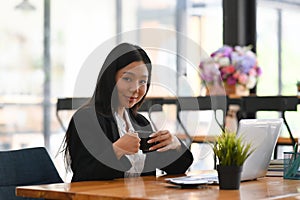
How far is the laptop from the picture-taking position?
8.29 feet

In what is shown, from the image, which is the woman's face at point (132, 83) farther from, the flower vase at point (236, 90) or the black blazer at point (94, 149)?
the flower vase at point (236, 90)

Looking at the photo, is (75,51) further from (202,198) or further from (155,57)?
(202,198)

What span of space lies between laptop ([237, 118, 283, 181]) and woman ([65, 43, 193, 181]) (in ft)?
1.03

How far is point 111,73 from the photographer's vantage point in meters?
2.75

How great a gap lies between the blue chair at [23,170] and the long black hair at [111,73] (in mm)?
305

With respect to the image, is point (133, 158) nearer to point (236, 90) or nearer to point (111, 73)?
point (111, 73)

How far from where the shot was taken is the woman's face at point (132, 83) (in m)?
2.68

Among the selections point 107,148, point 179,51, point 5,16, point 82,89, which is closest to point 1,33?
point 5,16

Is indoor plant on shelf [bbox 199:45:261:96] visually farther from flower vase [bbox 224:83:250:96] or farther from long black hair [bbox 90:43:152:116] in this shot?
long black hair [bbox 90:43:152:116]

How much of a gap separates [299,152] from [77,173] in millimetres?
843

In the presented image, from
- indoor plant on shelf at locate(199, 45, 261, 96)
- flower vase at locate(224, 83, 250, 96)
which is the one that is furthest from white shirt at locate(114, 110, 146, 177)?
flower vase at locate(224, 83, 250, 96)

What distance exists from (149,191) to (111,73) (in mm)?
692

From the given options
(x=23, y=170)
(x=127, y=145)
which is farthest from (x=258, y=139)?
(x=23, y=170)

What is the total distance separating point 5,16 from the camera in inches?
214
